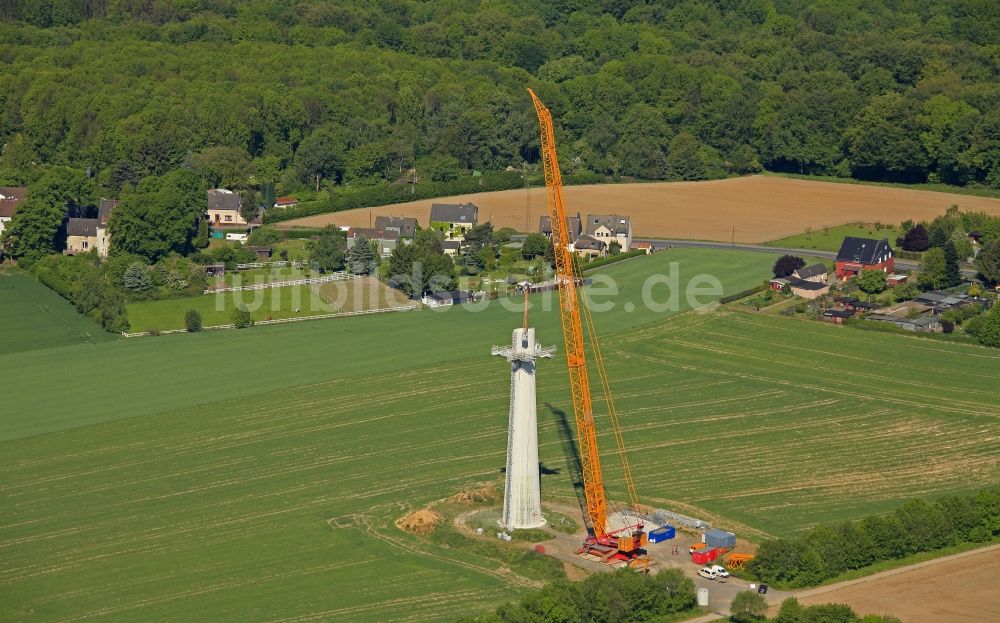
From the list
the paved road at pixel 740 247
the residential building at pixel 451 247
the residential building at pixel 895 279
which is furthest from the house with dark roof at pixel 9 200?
the residential building at pixel 895 279

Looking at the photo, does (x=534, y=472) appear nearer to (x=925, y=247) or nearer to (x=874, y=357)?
Answer: (x=874, y=357)

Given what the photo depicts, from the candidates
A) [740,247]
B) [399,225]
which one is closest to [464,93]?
[399,225]

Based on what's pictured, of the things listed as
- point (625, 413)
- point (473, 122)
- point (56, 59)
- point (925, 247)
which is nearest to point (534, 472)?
point (625, 413)

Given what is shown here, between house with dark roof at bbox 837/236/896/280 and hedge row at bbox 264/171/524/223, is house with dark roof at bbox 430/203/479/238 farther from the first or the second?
house with dark roof at bbox 837/236/896/280

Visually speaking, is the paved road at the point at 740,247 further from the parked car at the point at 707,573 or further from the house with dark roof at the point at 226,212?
the parked car at the point at 707,573

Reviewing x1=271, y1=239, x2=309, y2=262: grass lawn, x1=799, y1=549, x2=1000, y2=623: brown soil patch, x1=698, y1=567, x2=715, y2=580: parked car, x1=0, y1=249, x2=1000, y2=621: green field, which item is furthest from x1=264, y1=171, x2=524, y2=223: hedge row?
x1=799, y1=549, x2=1000, y2=623: brown soil patch
